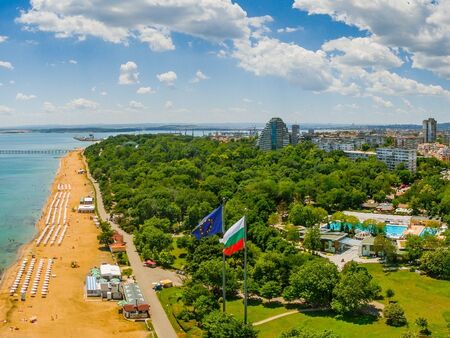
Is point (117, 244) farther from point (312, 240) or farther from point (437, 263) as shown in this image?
point (437, 263)

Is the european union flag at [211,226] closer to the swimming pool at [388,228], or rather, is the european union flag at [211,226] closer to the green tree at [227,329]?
the green tree at [227,329]

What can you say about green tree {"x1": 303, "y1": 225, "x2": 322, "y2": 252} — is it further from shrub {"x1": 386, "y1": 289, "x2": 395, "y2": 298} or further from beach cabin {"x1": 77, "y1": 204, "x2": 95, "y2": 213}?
beach cabin {"x1": 77, "y1": 204, "x2": 95, "y2": 213}

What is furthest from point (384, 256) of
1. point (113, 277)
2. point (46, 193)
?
point (46, 193)

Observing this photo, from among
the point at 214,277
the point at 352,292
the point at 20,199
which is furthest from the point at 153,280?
the point at 20,199

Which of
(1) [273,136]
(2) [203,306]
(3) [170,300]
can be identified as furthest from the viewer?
(1) [273,136]

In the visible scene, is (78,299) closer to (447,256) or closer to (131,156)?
(447,256)

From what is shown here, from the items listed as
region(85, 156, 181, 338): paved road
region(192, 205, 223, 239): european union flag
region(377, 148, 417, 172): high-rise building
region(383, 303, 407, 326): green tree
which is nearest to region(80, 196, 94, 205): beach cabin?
region(85, 156, 181, 338): paved road
